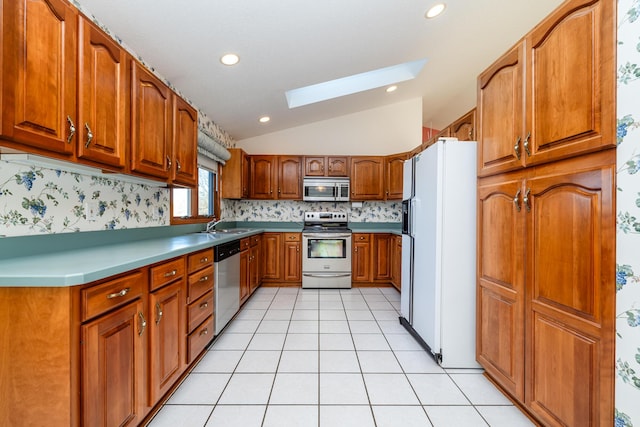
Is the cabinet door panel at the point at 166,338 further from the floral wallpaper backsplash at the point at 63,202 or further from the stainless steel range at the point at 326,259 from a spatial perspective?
the stainless steel range at the point at 326,259

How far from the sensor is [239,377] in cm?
197

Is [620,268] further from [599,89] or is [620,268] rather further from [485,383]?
[485,383]

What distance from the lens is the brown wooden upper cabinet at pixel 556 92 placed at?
1120mm

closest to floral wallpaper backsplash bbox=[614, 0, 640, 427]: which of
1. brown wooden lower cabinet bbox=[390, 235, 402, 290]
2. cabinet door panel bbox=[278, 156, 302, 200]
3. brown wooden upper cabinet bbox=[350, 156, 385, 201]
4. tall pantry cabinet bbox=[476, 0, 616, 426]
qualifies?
tall pantry cabinet bbox=[476, 0, 616, 426]

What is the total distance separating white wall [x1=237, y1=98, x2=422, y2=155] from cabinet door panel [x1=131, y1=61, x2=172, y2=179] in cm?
295

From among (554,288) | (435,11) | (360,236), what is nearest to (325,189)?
(360,236)

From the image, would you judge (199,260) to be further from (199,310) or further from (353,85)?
(353,85)

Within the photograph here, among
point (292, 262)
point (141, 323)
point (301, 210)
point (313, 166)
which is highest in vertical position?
point (313, 166)

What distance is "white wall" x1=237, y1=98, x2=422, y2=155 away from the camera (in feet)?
16.3

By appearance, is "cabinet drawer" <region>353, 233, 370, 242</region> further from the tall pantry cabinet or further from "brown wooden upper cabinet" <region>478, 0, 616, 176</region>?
"brown wooden upper cabinet" <region>478, 0, 616, 176</region>

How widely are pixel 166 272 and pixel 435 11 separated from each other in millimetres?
2880

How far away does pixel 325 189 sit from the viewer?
15.0 feet

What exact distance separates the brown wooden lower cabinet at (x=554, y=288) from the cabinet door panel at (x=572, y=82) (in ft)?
0.30

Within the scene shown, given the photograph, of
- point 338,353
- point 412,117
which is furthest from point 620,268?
point 412,117
